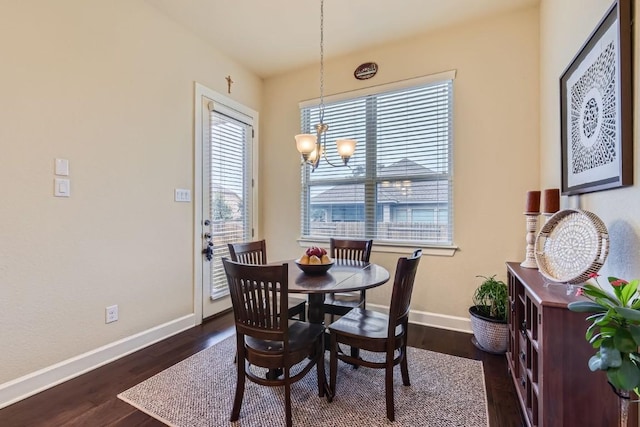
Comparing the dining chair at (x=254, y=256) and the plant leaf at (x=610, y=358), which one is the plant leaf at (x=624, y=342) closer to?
the plant leaf at (x=610, y=358)

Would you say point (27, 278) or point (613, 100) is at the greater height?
point (613, 100)

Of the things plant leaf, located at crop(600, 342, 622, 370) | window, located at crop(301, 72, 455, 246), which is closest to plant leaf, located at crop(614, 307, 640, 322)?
plant leaf, located at crop(600, 342, 622, 370)

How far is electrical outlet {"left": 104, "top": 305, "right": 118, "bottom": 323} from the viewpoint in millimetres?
2406

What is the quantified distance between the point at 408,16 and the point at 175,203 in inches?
112

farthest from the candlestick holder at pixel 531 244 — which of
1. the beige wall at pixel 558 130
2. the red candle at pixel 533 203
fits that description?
the beige wall at pixel 558 130

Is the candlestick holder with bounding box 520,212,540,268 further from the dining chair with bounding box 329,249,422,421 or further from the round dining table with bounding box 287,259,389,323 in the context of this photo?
the round dining table with bounding box 287,259,389,323

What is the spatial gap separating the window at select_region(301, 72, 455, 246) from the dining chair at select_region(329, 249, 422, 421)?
1382 millimetres

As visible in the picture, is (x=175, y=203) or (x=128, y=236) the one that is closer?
(x=128, y=236)

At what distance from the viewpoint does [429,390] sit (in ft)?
6.56

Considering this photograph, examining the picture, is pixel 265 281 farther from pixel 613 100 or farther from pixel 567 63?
pixel 567 63

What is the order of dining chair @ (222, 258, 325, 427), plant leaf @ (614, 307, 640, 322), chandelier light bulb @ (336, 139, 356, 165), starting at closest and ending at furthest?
plant leaf @ (614, 307, 640, 322)
dining chair @ (222, 258, 325, 427)
chandelier light bulb @ (336, 139, 356, 165)

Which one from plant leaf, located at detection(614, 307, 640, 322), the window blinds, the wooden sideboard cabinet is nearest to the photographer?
plant leaf, located at detection(614, 307, 640, 322)

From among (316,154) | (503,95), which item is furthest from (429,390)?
(503,95)

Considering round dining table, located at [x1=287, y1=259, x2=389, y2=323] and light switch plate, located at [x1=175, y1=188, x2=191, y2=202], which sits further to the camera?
light switch plate, located at [x1=175, y1=188, x2=191, y2=202]
